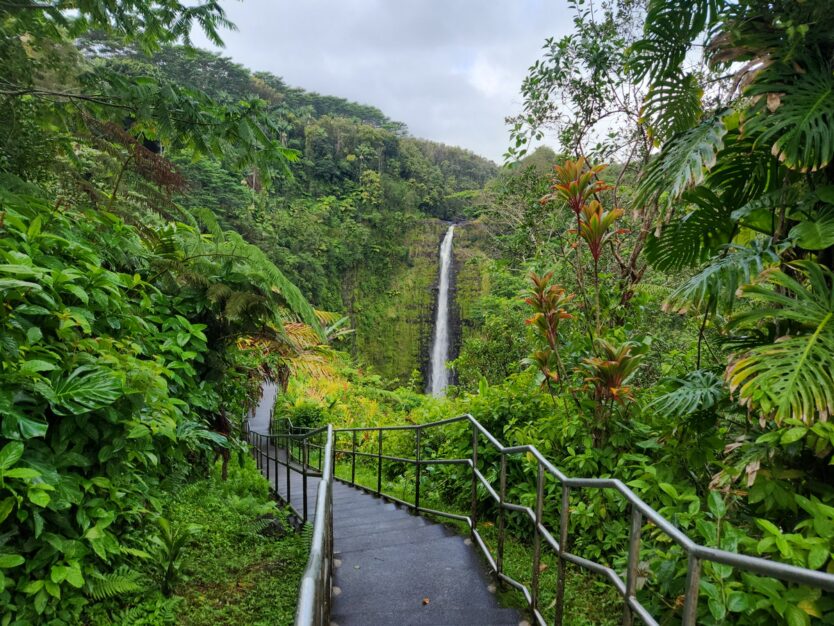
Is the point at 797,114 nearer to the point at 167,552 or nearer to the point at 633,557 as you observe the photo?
the point at 633,557

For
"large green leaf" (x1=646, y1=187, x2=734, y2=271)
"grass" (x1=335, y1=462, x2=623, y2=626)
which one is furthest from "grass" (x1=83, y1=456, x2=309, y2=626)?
"large green leaf" (x1=646, y1=187, x2=734, y2=271)

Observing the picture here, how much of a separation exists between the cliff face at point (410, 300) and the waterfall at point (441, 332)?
0.93 feet

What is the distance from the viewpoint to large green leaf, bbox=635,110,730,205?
6.85 ft

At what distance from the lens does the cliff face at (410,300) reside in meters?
24.2

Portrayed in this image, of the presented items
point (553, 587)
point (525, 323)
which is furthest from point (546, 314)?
point (553, 587)

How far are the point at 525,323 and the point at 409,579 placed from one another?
1886 millimetres

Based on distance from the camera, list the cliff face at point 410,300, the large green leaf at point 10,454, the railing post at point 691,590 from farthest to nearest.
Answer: the cliff face at point 410,300 < the large green leaf at point 10,454 < the railing post at point 691,590

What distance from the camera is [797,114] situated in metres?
1.91

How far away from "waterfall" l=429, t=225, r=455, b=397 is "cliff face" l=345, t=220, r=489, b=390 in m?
0.28

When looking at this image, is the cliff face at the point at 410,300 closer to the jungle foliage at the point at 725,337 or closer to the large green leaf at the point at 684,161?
the jungle foliage at the point at 725,337

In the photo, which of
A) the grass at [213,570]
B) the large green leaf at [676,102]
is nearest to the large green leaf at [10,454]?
the grass at [213,570]

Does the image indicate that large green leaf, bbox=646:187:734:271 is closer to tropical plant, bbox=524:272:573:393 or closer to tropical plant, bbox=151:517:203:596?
tropical plant, bbox=524:272:573:393

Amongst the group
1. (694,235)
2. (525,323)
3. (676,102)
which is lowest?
(525,323)

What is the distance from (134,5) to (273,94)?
34527 millimetres
